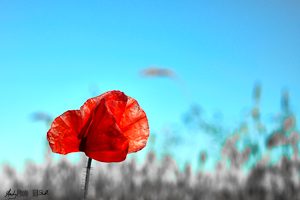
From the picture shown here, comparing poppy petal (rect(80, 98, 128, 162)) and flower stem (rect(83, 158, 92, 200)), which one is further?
poppy petal (rect(80, 98, 128, 162))

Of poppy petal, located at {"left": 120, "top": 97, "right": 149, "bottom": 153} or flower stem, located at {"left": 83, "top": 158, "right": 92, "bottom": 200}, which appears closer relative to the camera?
flower stem, located at {"left": 83, "top": 158, "right": 92, "bottom": 200}

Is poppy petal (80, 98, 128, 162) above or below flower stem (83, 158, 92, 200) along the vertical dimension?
above

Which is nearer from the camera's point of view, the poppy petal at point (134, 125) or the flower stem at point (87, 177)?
the flower stem at point (87, 177)

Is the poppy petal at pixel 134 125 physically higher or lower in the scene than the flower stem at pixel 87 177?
higher

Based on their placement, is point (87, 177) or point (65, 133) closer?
point (87, 177)

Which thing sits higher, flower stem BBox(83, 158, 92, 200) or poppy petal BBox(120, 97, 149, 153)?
poppy petal BBox(120, 97, 149, 153)

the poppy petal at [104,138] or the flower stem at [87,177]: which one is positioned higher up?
the poppy petal at [104,138]

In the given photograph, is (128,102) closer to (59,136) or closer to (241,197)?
(59,136)

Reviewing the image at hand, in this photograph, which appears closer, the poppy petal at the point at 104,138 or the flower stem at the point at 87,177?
the flower stem at the point at 87,177

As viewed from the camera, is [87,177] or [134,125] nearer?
[87,177]

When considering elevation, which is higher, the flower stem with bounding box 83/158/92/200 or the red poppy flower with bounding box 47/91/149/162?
the red poppy flower with bounding box 47/91/149/162
